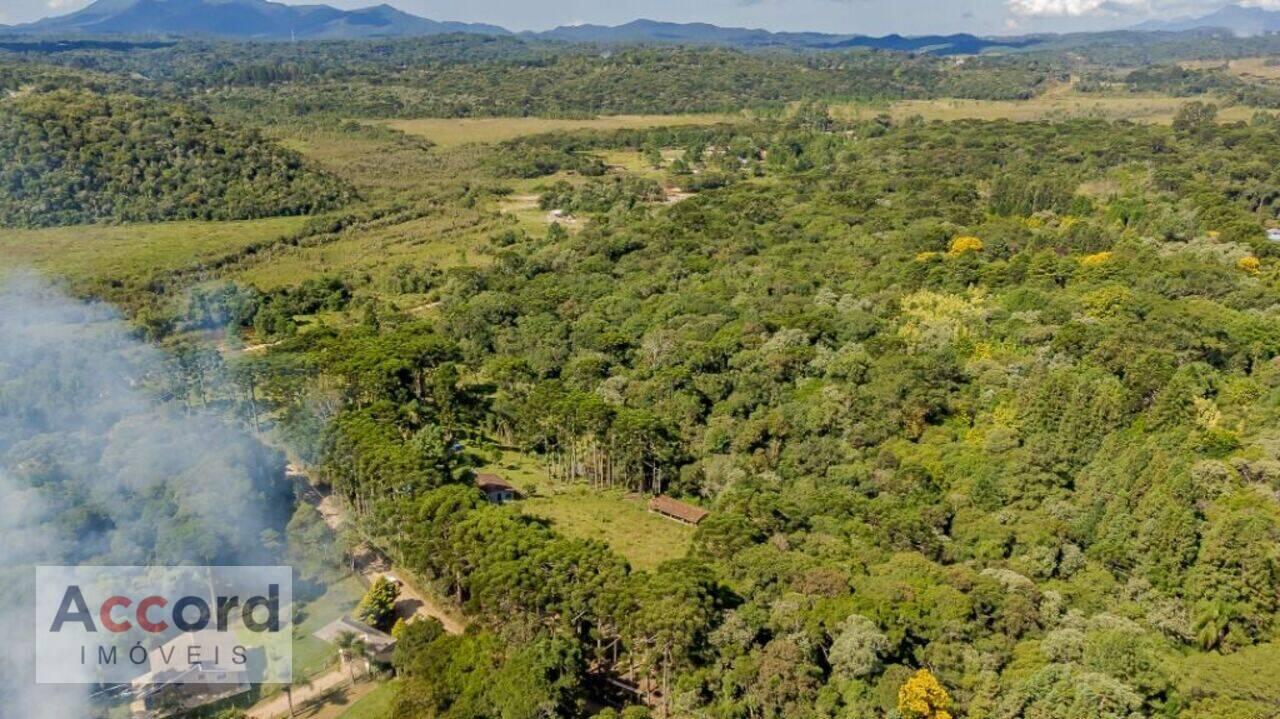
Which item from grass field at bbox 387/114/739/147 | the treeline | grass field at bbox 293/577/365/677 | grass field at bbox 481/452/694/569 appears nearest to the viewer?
grass field at bbox 293/577/365/677

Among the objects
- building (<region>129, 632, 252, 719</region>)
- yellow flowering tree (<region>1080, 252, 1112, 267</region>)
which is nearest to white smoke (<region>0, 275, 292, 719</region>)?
building (<region>129, 632, 252, 719</region>)

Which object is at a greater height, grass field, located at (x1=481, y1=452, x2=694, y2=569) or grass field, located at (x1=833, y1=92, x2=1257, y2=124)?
Answer: grass field, located at (x1=833, y1=92, x2=1257, y2=124)

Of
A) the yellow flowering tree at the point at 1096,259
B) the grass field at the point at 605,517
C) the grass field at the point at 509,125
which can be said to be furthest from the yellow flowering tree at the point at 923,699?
the grass field at the point at 509,125

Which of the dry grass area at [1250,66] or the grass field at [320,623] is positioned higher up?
the dry grass area at [1250,66]

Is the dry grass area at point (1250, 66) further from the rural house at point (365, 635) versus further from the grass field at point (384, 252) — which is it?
the rural house at point (365, 635)

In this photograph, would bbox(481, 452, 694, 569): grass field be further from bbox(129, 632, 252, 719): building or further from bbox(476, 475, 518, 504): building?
bbox(129, 632, 252, 719): building

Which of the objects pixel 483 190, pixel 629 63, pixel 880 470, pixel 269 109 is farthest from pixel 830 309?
pixel 629 63

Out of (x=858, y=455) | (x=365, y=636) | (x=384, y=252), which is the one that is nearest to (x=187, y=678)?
(x=365, y=636)
